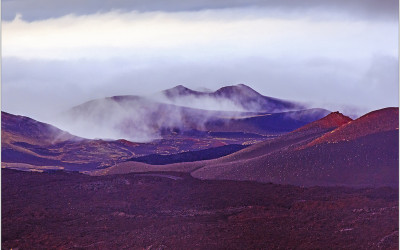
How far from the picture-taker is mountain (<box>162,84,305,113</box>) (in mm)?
21031

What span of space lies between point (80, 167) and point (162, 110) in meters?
3.12

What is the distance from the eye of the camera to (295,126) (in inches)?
883

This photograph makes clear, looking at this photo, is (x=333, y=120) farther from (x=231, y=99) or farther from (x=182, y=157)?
(x=182, y=157)

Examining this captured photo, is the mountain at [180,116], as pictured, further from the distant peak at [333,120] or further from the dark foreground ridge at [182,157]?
the dark foreground ridge at [182,157]

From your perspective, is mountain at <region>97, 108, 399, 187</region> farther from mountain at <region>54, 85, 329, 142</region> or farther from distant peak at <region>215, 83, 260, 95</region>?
distant peak at <region>215, 83, 260, 95</region>

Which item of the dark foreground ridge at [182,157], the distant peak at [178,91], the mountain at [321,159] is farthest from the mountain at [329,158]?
the distant peak at [178,91]

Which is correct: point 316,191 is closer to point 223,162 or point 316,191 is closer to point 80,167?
point 223,162

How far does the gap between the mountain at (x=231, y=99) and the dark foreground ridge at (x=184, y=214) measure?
2336 mm

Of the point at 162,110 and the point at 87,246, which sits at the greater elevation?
the point at 162,110

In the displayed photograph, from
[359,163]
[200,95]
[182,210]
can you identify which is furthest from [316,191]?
[200,95]

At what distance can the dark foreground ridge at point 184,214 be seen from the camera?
16.0 metres

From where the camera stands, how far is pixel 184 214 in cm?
1812

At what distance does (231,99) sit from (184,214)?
16.1 feet

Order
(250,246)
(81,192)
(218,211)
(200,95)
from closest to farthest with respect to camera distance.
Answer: (250,246)
(218,211)
(81,192)
(200,95)
